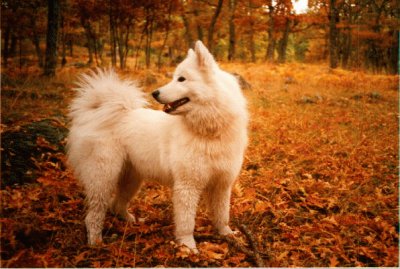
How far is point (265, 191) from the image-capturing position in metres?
4.78

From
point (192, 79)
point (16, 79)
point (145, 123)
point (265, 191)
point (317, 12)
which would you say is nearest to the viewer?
point (192, 79)

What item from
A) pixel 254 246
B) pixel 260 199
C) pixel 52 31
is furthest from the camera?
pixel 52 31

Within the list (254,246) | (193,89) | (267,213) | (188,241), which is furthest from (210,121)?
(267,213)

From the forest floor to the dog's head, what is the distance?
1403mm

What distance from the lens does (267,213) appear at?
4234 millimetres

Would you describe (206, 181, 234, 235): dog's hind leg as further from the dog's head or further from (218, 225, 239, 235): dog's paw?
the dog's head

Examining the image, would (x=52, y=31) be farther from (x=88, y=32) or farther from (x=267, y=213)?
(x=267, y=213)

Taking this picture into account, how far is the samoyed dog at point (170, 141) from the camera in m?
3.27

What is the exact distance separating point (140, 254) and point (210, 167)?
1.16 metres

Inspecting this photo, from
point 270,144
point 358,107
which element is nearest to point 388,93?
point 358,107

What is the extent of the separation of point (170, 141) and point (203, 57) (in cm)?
94

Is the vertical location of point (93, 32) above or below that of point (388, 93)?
above

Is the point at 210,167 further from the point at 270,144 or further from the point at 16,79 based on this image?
the point at 16,79

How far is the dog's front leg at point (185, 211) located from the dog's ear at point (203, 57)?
1.24m
